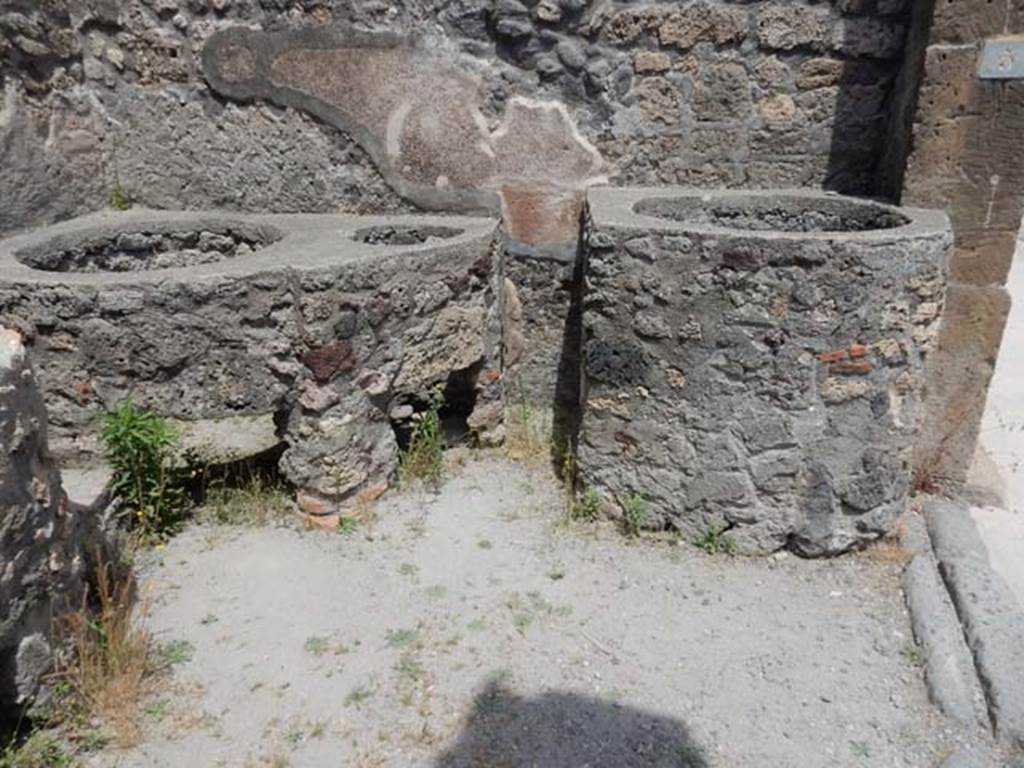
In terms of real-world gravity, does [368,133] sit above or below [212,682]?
above

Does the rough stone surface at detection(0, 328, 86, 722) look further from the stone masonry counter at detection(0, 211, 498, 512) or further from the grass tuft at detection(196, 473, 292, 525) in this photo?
the grass tuft at detection(196, 473, 292, 525)

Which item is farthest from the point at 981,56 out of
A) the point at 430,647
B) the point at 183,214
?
the point at 183,214

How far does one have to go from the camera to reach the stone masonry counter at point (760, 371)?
2750mm

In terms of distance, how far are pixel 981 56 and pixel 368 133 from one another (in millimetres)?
2755

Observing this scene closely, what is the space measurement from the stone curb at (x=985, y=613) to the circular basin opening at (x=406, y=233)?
2560 millimetres

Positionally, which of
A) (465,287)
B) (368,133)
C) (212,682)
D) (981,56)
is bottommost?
(212,682)

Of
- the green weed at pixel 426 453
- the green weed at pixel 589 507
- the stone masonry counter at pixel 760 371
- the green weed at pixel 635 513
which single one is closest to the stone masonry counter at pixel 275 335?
the green weed at pixel 426 453

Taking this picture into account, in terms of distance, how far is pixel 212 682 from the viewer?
245 centimetres

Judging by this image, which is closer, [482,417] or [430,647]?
[430,647]

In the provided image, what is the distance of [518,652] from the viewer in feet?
8.55

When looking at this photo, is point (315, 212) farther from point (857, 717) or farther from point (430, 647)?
point (857, 717)

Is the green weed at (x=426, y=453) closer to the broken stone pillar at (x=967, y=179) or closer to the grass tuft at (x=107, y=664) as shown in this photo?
the grass tuft at (x=107, y=664)

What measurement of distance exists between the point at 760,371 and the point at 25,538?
2.43 metres

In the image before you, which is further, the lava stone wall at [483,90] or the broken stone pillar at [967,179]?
the lava stone wall at [483,90]
